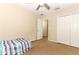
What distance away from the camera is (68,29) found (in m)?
1.62

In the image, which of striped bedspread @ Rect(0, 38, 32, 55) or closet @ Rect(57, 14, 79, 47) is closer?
striped bedspread @ Rect(0, 38, 32, 55)

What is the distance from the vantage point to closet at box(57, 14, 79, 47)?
1.54 metres

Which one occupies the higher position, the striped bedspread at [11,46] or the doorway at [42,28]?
the doorway at [42,28]

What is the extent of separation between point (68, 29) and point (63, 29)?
7 cm

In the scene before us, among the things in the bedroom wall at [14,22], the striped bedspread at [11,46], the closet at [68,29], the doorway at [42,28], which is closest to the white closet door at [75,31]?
the closet at [68,29]

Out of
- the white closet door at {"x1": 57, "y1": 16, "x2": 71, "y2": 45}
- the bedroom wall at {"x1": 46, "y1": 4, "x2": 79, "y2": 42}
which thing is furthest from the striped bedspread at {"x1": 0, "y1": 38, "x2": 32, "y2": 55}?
the white closet door at {"x1": 57, "y1": 16, "x2": 71, "y2": 45}

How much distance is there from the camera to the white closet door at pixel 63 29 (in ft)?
5.26

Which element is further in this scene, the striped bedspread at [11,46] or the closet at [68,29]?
the closet at [68,29]

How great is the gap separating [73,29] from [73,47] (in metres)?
0.28

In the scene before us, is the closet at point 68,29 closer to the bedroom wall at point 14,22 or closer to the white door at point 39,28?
the white door at point 39,28

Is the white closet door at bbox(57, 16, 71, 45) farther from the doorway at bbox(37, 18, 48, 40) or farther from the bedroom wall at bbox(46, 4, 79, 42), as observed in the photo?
the doorway at bbox(37, 18, 48, 40)

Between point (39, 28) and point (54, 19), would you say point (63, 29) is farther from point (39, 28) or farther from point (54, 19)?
point (39, 28)

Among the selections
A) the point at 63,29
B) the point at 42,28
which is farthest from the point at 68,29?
the point at 42,28

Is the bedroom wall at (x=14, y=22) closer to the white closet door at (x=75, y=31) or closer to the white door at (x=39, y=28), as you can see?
the white door at (x=39, y=28)
